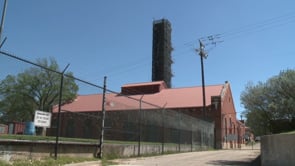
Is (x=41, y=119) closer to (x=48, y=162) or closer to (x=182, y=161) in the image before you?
(x=48, y=162)

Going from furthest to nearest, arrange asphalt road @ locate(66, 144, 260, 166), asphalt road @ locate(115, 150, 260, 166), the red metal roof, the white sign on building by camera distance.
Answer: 1. the red metal roof
2. asphalt road @ locate(115, 150, 260, 166)
3. asphalt road @ locate(66, 144, 260, 166)
4. the white sign on building

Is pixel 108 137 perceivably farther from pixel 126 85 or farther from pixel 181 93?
pixel 126 85

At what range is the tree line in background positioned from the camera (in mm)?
26438

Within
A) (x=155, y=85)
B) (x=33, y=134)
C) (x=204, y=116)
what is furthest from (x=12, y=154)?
(x=155, y=85)

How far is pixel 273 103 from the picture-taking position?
95.2 ft

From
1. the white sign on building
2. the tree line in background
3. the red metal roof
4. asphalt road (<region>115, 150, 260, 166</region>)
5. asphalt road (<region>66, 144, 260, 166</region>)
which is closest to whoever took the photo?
the white sign on building

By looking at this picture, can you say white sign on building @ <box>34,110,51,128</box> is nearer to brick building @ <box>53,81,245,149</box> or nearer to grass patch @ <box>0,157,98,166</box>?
grass patch @ <box>0,157,98,166</box>

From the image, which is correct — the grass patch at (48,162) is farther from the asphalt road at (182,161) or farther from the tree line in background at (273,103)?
the tree line in background at (273,103)

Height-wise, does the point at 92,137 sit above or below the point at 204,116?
below

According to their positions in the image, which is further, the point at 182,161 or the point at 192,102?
the point at 192,102

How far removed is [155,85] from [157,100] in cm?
496

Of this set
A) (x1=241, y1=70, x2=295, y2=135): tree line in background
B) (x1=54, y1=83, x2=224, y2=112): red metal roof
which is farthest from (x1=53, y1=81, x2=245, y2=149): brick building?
(x1=241, y1=70, x2=295, y2=135): tree line in background

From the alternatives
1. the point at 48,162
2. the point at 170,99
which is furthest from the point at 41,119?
the point at 170,99

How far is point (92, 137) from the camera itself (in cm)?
2219
